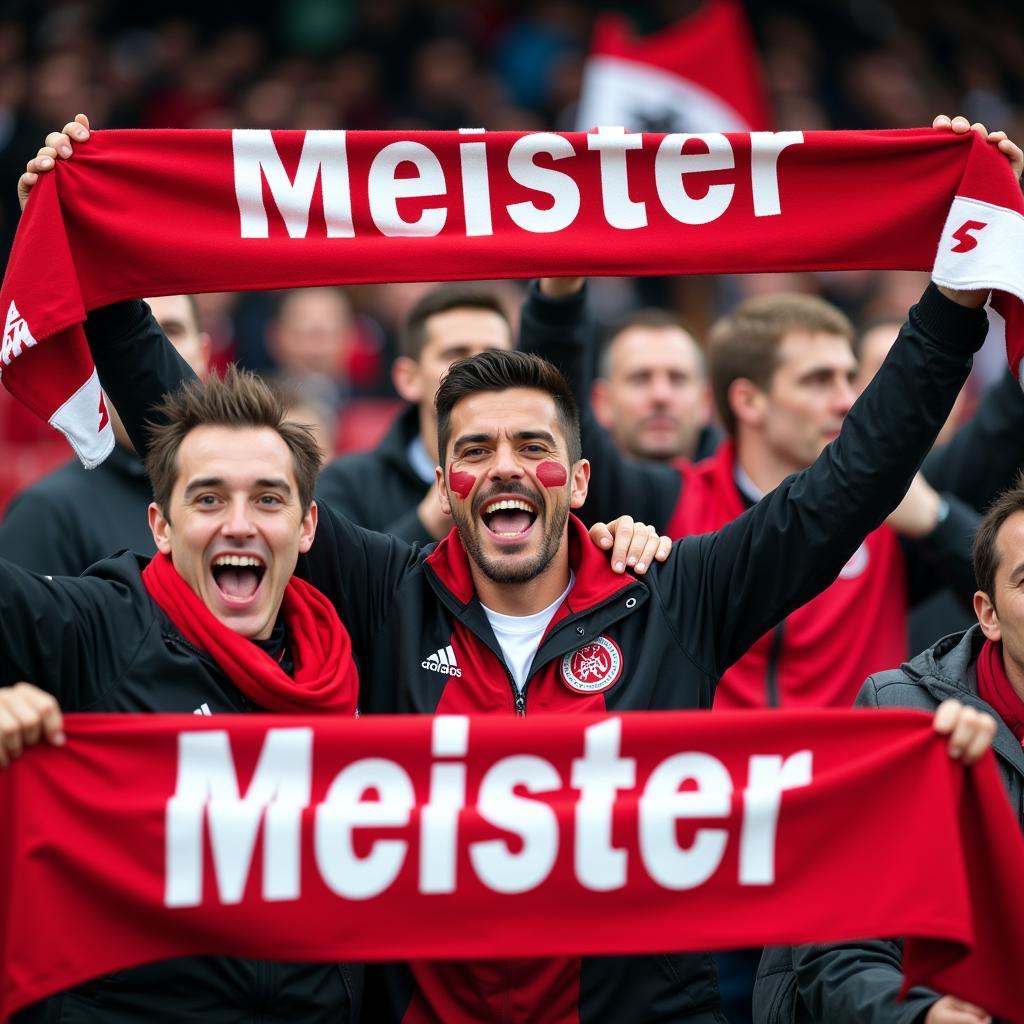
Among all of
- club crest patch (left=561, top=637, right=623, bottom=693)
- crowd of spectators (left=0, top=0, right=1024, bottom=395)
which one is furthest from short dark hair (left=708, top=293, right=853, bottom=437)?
crowd of spectators (left=0, top=0, right=1024, bottom=395)

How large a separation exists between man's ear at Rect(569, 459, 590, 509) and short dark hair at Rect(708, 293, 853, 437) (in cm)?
163

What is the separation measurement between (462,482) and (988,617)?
4.03 feet

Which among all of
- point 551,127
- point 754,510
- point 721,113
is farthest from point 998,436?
point 551,127

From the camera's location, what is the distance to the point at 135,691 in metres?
3.67

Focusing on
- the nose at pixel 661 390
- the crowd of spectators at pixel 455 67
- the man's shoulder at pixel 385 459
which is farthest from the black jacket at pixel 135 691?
the crowd of spectators at pixel 455 67

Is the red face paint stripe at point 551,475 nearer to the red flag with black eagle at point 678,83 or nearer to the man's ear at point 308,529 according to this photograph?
the man's ear at point 308,529

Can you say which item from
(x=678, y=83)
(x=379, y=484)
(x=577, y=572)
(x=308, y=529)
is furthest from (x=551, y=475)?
(x=678, y=83)

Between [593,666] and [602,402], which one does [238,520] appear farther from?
[602,402]

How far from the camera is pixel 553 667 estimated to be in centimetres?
402

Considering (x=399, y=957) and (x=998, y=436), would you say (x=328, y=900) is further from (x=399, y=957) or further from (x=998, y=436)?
(x=998, y=436)

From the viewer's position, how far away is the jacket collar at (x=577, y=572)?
13.5ft

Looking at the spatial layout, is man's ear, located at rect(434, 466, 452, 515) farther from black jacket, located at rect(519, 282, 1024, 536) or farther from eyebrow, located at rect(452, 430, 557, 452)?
black jacket, located at rect(519, 282, 1024, 536)

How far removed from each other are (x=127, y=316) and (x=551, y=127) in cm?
848

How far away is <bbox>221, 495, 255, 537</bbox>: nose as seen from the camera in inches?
152
